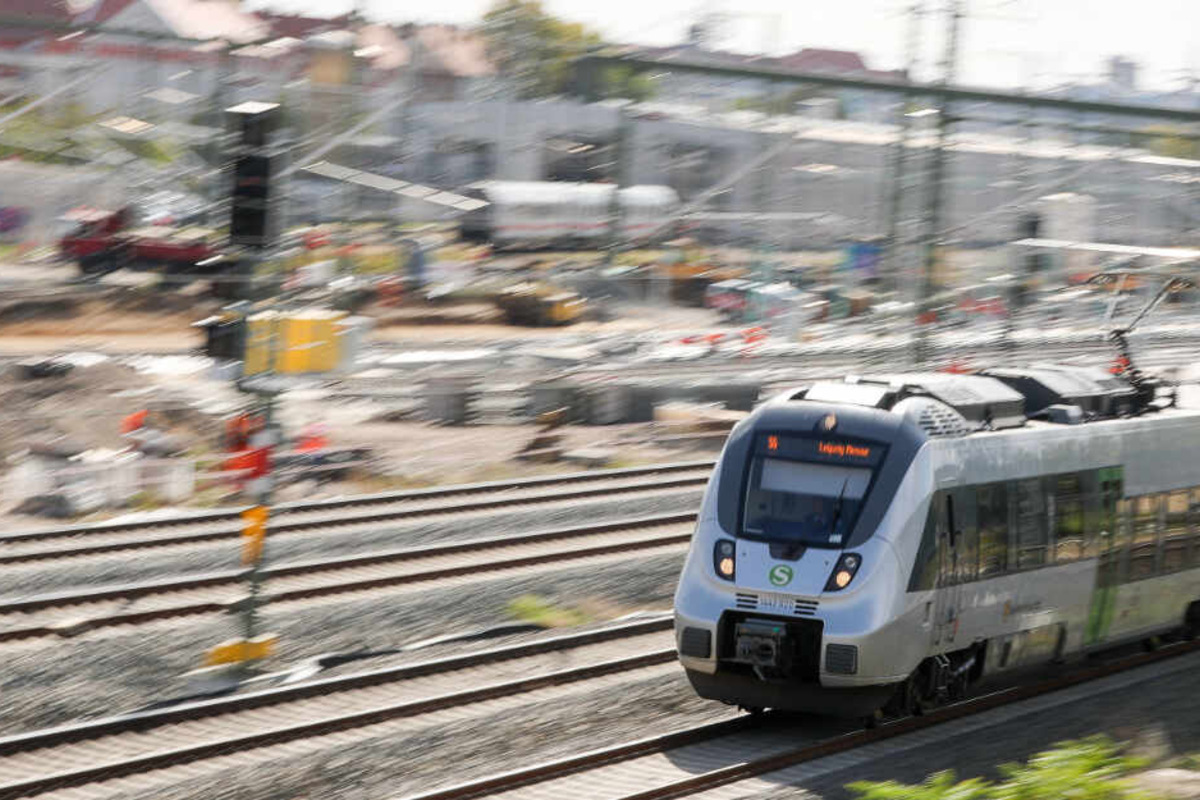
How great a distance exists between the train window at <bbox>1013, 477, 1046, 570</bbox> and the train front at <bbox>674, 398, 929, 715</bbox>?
163cm

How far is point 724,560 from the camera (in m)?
11.8

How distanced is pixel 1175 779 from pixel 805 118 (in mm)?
24092

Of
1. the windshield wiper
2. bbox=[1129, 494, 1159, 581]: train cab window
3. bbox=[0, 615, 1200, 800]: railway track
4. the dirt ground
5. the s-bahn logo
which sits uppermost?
the windshield wiper

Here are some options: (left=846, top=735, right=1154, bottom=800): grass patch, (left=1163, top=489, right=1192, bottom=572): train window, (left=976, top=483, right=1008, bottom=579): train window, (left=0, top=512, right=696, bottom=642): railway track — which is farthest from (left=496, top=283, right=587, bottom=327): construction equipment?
(left=846, top=735, right=1154, bottom=800): grass patch

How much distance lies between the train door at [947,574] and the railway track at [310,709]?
305cm

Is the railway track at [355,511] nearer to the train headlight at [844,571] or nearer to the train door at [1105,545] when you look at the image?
the train door at [1105,545]

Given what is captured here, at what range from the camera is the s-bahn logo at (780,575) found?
1155 cm

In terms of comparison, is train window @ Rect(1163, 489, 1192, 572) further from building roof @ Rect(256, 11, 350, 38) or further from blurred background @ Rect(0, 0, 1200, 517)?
building roof @ Rect(256, 11, 350, 38)

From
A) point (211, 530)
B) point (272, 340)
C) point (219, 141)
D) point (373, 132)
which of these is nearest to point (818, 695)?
point (272, 340)

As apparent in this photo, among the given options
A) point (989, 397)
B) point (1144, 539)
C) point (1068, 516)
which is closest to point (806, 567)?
point (989, 397)

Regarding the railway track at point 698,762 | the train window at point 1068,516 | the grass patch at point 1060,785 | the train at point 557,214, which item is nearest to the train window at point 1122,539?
the train window at point 1068,516

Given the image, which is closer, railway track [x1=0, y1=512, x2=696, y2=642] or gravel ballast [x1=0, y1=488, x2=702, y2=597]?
railway track [x1=0, y1=512, x2=696, y2=642]

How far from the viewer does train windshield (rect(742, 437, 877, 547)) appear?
11.7 meters

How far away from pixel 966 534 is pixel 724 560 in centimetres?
193
